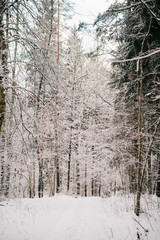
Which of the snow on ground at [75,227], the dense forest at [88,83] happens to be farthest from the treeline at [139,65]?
the snow on ground at [75,227]

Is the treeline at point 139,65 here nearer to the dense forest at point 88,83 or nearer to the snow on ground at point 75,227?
the dense forest at point 88,83

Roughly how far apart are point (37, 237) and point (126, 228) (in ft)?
7.08

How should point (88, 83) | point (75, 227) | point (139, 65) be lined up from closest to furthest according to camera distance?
point (75, 227) → point (139, 65) → point (88, 83)

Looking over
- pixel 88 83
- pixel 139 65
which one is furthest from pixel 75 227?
pixel 88 83

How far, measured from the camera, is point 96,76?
42.9ft

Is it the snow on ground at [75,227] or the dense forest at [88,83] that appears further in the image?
the snow on ground at [75,227]

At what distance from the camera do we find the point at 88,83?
1273 cm

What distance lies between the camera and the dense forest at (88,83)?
10.3 ft

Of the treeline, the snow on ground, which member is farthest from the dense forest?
the snow on ground

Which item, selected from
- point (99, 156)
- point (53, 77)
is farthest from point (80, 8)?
point (99, 156)

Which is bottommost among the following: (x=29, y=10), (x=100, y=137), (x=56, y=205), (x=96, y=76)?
(x=56, y=205)

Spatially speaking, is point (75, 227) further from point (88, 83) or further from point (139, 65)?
point (88, 83)

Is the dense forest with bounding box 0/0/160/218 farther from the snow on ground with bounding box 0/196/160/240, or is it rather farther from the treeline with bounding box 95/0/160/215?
the snow on ground with bounding box 0/196/160/240

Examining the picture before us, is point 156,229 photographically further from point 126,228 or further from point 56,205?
point 56,205
